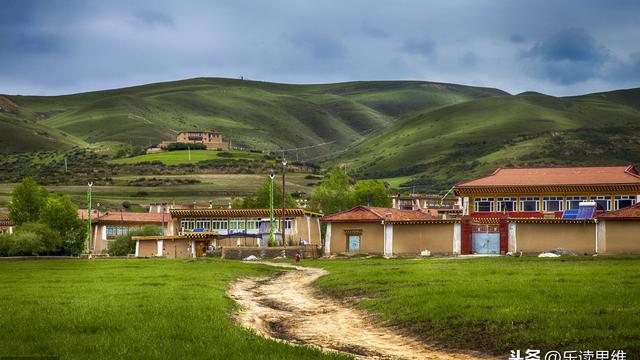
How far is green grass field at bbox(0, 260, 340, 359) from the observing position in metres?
22.7

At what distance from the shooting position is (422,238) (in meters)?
76.4

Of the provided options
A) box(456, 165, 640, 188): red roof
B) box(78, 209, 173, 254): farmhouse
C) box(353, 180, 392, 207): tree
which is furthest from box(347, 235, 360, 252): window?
box(353, 180, 392, 207): tree

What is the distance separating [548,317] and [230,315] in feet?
38.2

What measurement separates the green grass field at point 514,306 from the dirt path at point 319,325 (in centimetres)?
82

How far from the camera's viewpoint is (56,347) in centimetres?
2305

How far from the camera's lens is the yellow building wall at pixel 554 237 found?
220 ft

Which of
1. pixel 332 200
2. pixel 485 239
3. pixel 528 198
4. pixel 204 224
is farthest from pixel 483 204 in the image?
pixel 332 200

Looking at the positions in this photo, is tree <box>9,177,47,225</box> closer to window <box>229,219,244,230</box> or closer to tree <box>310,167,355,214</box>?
window <box>229,219,244,230</box>

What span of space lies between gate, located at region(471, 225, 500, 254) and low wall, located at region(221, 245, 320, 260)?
15770 mm

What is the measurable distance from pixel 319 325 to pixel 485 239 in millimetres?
44195

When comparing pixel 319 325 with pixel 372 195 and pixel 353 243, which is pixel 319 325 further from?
pixel 372 195

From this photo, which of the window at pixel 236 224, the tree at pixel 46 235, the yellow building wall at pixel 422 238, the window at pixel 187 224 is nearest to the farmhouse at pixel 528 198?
the yellow building wall at pixel 422 238

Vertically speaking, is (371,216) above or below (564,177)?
below

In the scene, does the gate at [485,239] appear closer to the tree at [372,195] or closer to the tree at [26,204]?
the tree at [372,195]
